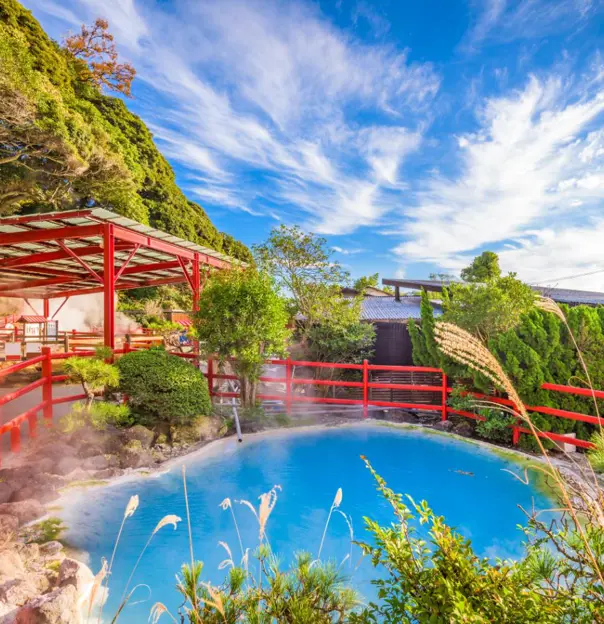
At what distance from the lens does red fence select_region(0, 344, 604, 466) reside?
5.34 metres

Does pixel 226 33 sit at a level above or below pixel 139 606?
above

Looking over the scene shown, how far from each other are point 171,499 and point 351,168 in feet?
35.3

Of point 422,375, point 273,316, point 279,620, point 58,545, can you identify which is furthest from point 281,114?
point 279,620

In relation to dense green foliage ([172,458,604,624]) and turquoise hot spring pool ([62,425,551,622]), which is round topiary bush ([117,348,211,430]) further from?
dense green foliage ([172,458,604,624])

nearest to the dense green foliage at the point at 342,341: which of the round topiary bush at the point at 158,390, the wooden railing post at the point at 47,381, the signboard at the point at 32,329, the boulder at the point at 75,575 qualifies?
the round topiary bush at the point at 158,390

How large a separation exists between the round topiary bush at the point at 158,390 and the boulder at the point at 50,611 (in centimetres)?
401

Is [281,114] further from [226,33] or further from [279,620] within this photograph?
[279,620]

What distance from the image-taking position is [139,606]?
2.94 metres

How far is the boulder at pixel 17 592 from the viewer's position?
8.50 ft

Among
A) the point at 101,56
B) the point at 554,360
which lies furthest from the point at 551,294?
the point at 101,56

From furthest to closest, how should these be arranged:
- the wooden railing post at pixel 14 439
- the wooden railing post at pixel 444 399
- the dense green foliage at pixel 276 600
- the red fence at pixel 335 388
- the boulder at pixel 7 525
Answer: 1. the wooden railing post at pixel 444 399
2. the red fence at pixel 335 388
3. the wooden railing post at pixel 14 439
4. the boulder at pixel 7 525
5. the dense green foliage at pixel 276 600

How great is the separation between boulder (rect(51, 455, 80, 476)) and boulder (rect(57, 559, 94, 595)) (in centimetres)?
225

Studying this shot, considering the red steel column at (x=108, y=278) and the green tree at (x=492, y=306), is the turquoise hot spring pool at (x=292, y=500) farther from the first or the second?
the red steel column at (x=108, y=278)

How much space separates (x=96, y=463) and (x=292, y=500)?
2.83 metres
